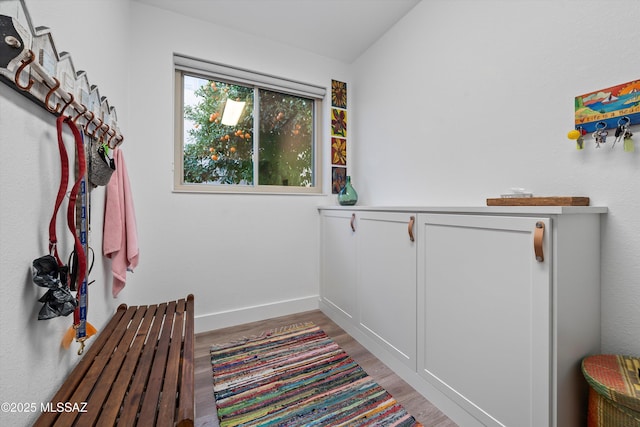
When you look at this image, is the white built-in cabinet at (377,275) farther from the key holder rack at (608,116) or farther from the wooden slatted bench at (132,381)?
the wooden slatted bench at (132,381)

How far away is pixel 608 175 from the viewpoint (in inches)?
42.1

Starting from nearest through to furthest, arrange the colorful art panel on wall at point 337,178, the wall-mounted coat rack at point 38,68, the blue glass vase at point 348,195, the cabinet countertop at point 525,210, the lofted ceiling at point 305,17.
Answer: the wall-mounted coat rack at point 38,68 < the cabinet countertop at point 525,210 < the lofted ceiling at point 305,17 < the blue glass vase at point 348,195 < the colorful art panel on wall at point 337,178

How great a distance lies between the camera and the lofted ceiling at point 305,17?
1981 millimetres

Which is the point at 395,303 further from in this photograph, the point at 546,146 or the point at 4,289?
the point at 4,289

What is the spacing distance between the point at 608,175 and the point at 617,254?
321mm

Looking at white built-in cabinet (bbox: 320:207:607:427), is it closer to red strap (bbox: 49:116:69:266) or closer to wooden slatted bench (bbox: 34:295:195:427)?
wooden slatted bench (bbox: 34:295:195:427)

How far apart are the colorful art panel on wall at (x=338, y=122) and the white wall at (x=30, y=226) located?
195cm

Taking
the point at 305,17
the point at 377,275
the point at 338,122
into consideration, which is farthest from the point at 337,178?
the point at 305,17

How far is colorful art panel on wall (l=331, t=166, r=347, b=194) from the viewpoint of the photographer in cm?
269

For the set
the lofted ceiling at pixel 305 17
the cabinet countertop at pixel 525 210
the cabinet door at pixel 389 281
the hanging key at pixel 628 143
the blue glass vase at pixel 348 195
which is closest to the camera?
the cabinet countertop at pixel 525 210

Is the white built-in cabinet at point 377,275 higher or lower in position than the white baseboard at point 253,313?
higher

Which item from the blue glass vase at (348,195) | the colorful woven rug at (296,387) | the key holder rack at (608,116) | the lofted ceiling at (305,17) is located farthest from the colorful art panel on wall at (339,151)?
the key holder rack at (608,116)

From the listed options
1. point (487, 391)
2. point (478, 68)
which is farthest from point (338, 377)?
point (478, 68)

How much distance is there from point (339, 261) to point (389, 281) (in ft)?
2.12
